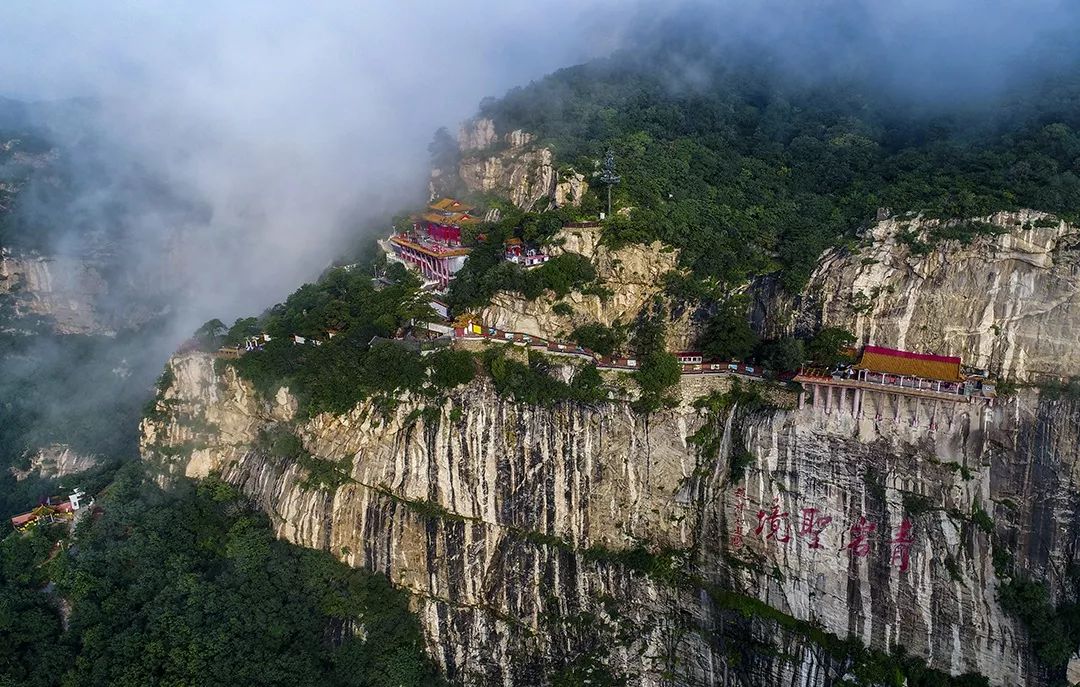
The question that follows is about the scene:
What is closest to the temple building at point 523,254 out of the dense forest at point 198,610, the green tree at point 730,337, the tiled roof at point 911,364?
the green tree at point 730,337

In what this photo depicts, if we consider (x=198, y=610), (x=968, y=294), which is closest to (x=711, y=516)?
(x=968, y=294)

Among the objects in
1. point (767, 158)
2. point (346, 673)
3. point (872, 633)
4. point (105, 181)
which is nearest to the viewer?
point (872, 633)

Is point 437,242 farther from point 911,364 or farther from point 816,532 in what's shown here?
point 911,364

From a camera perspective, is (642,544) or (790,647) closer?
(790,647)

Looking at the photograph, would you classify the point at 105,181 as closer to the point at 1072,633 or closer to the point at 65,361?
the point at 65,361

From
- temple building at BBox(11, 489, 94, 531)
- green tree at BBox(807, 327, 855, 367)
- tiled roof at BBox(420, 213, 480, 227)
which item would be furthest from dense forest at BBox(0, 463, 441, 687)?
green tree at BBox(807, 327, 855, 367)

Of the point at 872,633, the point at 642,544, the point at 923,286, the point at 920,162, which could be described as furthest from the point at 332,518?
the point at 920,162

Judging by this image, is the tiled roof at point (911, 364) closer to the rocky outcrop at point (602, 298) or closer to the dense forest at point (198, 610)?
the rocky outcrop at point (602, 298)
